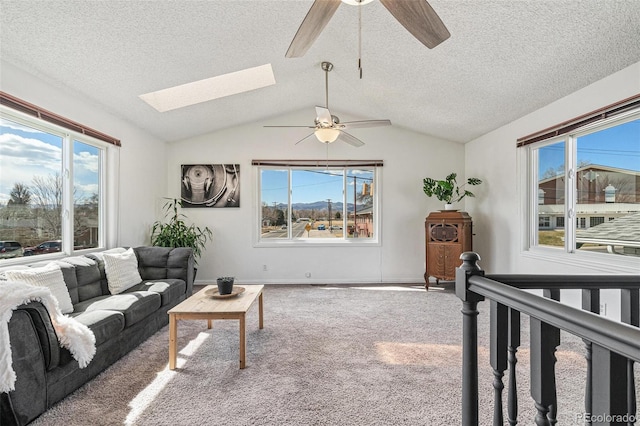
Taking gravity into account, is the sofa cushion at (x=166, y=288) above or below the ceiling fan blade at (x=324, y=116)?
below

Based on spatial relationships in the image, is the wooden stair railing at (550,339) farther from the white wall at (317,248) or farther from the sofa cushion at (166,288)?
the white wall at (317,248)

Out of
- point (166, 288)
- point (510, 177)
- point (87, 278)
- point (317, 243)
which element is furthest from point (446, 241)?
point (87, 278)

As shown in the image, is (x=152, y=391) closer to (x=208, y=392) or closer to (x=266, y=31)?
(x=208, y=392)

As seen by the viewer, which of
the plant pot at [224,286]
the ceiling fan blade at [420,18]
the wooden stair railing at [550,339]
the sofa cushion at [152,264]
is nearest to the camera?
the wooden stair railing at [550,339]

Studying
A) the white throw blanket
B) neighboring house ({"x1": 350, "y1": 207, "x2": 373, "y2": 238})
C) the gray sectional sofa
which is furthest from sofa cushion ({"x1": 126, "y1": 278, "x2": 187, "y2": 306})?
neighboring house ({"x1": 350, "y1": 207, "x2": 373, "y2": 238})

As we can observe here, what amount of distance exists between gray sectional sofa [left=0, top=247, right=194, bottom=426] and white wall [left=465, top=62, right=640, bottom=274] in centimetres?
409

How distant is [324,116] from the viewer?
344 centimetres

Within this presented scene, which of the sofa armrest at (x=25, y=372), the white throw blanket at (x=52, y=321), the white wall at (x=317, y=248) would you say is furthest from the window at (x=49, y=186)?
the white wall at (x=317, y=248)

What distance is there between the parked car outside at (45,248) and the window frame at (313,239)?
261cm

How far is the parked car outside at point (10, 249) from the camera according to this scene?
2723mm

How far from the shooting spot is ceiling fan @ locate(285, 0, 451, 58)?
1.59m

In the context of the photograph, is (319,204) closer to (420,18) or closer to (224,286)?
(224,286)

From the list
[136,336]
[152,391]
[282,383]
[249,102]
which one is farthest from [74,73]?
[282,383]

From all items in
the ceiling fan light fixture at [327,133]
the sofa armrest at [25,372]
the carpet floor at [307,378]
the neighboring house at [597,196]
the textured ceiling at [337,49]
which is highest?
the textured ceiling at [337,49]
